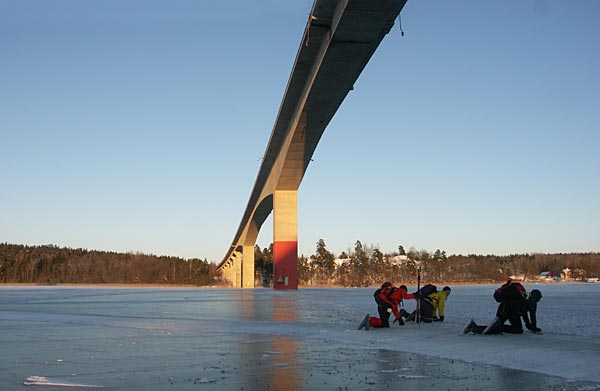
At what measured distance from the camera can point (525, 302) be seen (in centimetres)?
1038

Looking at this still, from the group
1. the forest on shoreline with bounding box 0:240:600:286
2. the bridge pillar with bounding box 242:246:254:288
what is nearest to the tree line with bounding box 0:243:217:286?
the forest on shoreline with bounding box 0:240:600:286

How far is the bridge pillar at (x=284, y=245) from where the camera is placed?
4072cm

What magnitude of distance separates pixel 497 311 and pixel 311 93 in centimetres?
1670

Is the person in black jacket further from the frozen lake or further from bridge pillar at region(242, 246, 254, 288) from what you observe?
bridge pillar at region(242, 246, 254, 288)

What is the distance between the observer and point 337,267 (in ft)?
508

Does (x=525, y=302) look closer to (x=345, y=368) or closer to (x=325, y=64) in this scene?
(x=345, y=368)

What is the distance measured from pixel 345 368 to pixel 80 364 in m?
3.15

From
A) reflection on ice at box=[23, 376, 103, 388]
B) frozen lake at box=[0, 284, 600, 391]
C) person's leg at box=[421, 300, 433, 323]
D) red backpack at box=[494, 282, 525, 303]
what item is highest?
red backpack at box=[494, 282, 525, 303]

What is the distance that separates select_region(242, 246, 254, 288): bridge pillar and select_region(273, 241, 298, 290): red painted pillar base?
1838 inches

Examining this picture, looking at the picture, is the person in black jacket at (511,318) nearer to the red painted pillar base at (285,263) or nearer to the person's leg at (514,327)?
the person's leg at (514,327)

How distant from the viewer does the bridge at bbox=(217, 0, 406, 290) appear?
19.0 meters

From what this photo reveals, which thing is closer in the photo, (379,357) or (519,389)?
(519,389)

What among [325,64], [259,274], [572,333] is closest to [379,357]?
[572,333]

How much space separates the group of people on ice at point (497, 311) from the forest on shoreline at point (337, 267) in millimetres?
120902
